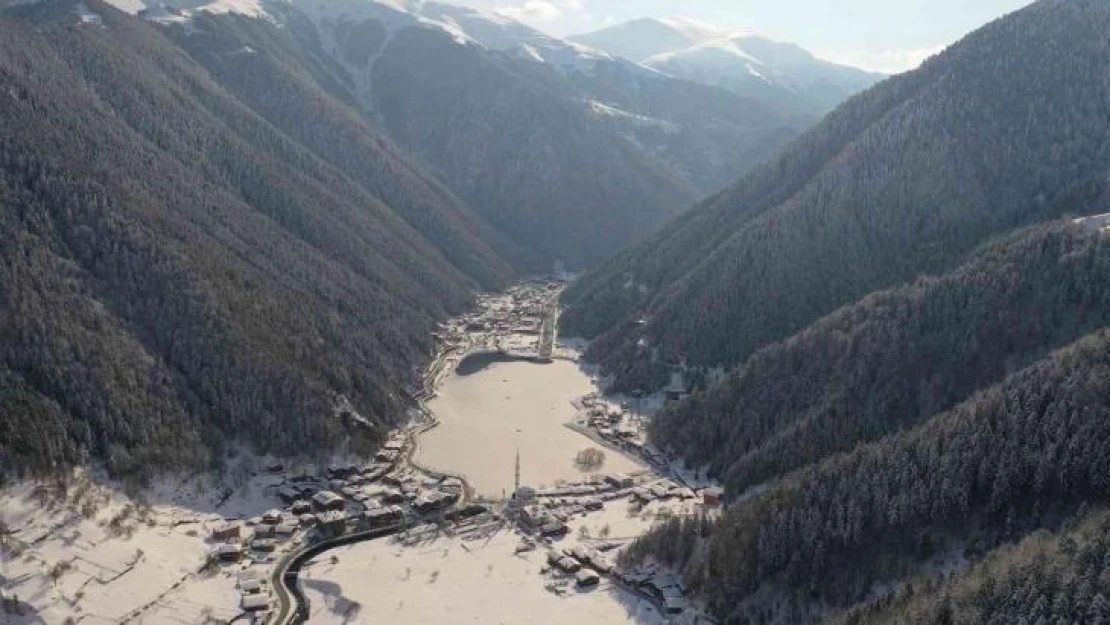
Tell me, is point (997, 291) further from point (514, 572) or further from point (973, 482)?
point (514, 572)

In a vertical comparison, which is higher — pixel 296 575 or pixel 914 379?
pixel 914 379

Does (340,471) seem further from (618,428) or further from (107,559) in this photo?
(618,428)

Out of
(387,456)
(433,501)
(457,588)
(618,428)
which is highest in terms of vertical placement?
(618,428)

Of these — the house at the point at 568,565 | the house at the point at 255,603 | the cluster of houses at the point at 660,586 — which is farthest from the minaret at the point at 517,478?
the house at the point at 255,603

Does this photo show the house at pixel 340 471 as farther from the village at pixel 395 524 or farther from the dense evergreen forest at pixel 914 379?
the dense evergreen forest at pixel 914 379

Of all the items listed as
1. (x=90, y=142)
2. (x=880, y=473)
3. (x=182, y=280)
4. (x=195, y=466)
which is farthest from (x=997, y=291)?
(x=90, y=142)

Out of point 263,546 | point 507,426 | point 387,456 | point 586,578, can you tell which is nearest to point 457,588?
point 586,578

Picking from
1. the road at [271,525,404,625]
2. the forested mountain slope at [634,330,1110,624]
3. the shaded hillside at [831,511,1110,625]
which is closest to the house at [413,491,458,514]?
the road at [271,525,404,625]
